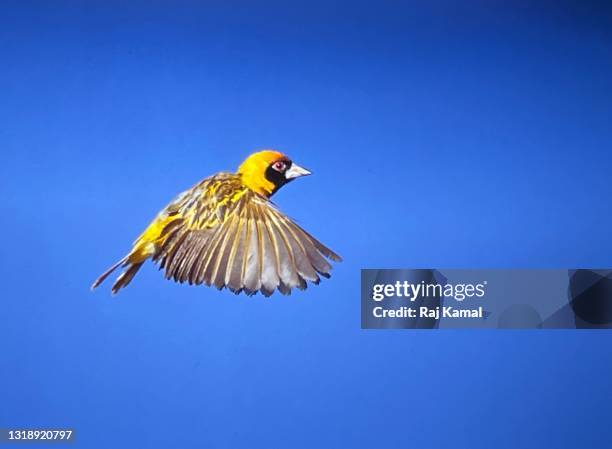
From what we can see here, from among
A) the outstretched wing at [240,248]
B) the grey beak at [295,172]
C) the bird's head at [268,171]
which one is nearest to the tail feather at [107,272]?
the outstretched wing at [240,248]

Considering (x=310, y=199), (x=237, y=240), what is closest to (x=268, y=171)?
(x=310, y=199)

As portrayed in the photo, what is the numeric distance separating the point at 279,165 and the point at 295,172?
6cm

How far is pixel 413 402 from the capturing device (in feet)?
6.83

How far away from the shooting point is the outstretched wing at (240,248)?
1954mm

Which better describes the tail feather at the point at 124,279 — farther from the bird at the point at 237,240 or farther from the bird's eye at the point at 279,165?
the bird's eye at the point at 279,165

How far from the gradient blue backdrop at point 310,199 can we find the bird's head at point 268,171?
34mm

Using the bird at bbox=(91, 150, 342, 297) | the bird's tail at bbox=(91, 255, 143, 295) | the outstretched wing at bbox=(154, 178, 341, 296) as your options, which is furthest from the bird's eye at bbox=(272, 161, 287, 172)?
the bird's tail at bbox=(91, 255, 143, 295)

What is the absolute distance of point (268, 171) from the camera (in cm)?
210

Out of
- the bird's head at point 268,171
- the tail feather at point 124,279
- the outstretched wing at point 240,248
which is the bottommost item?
the tail feather at point 124,279

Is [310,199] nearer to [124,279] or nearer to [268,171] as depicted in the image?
[268,171]

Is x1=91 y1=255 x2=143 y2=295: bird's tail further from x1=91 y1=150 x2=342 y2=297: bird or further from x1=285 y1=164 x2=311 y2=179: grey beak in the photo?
x1=285 y1=164 x2=311 y2=179: grey beak

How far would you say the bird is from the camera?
1.96 m

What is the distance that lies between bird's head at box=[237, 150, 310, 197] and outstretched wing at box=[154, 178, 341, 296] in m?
0.05

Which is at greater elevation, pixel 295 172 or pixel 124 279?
pixel 295 172
